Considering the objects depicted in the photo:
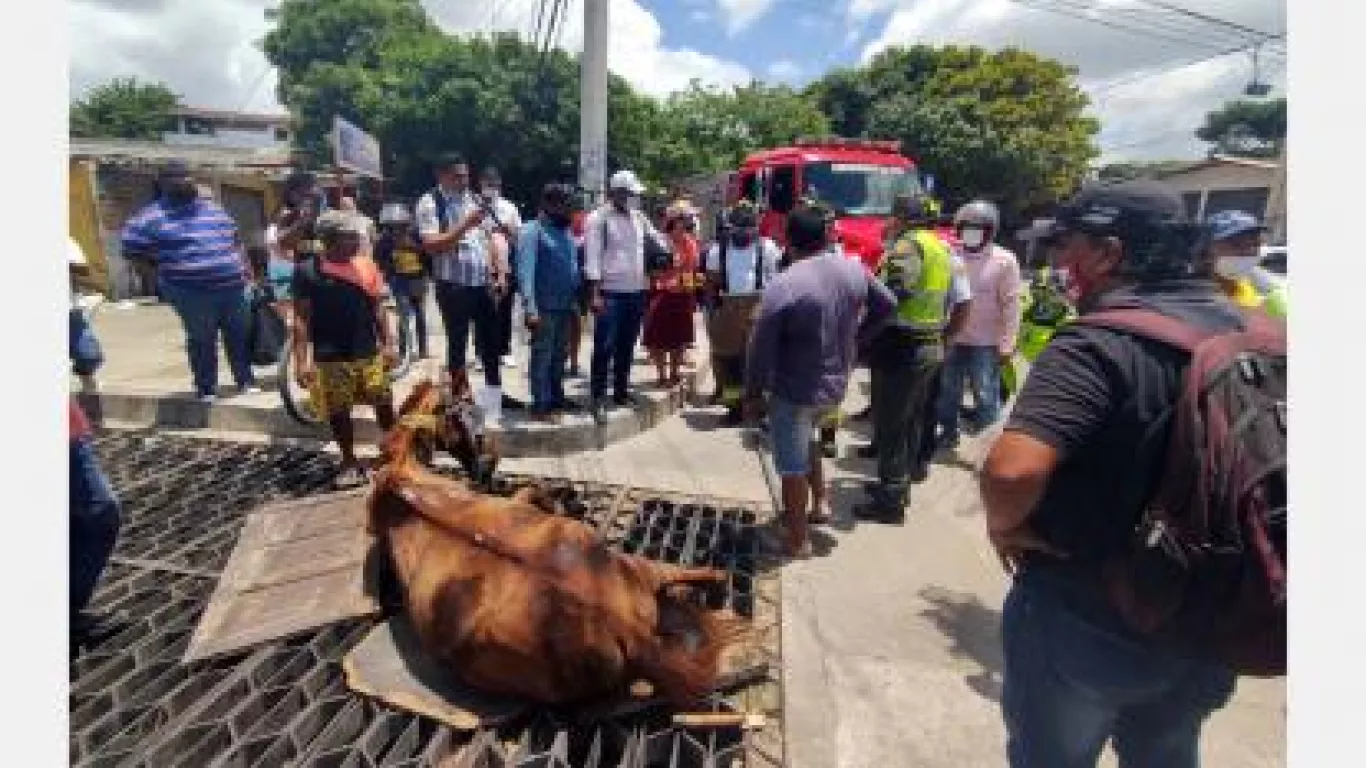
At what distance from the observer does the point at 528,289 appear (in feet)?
16.8

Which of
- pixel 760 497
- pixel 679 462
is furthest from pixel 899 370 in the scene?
pixel 679 462

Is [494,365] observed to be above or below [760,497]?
above

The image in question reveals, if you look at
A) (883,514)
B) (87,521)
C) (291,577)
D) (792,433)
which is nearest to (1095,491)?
(792,433)

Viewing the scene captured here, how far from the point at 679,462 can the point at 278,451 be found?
2775 mm

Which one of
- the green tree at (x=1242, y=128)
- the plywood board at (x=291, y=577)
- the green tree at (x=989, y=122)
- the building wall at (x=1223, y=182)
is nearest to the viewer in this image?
the plywood board at (x=291, y=577)

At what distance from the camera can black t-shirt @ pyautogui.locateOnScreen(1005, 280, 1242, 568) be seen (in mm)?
1501

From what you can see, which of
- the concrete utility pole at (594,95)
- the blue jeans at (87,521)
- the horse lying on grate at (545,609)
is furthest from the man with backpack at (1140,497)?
the concrete utility pole at (594,95)

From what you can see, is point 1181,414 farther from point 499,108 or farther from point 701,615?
point 499,108

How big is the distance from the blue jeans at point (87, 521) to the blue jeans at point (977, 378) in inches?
186

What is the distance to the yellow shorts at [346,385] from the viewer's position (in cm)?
443

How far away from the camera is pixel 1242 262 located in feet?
11.8

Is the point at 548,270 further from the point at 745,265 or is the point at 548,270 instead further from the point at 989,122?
the point at 989,122

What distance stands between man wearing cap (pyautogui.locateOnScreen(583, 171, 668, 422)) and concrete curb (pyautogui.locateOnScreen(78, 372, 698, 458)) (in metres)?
0.21

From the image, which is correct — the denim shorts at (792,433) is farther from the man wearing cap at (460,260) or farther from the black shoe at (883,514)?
the man wearing cap at (460,260)
